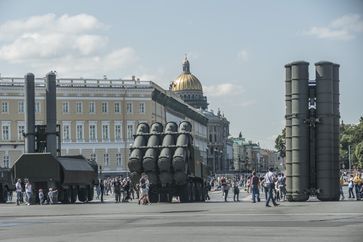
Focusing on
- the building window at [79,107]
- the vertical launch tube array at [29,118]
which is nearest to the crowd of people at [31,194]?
the vertical launch tube array at [29,118]

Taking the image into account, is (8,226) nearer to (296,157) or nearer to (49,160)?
(296,157)

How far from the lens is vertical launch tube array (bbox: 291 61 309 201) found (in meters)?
39.3

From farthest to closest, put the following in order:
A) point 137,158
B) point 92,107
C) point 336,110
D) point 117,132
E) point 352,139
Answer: point 352,139 < point 117,132 < point 92,107 < point 137,158 < point 336,110

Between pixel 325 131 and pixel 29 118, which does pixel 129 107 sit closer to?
pixel 29 118

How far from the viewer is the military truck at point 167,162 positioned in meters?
42.3

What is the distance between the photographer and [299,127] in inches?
1558

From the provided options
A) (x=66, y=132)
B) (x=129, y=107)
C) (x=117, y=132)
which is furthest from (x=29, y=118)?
(x=117, y=132)

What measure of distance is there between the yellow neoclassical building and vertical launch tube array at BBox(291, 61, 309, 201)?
80.1 meters

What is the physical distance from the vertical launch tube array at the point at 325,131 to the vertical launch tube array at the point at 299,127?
0.54 metres

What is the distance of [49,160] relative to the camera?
45312mm

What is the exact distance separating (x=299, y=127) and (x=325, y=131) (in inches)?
46.0

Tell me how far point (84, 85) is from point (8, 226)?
9736cm

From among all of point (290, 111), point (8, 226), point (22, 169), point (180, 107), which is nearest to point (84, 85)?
point (180, 107)

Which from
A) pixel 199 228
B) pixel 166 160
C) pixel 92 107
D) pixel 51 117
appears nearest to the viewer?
pixel 199 228
